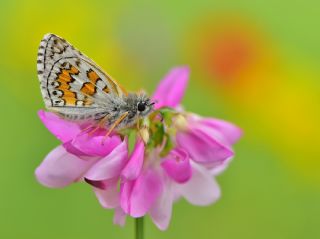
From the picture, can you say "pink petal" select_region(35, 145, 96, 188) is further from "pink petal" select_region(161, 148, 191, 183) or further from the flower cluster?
"pink petal" select_region(161, 148, 191, 183)

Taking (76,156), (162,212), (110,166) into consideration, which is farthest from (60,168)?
(162,212)

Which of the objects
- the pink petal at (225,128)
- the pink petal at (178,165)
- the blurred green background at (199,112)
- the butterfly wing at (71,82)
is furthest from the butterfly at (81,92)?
the blurred green background at (199,112)

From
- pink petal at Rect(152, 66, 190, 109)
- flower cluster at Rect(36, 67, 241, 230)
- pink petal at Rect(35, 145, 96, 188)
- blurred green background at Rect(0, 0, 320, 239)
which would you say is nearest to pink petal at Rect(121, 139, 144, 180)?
flower cluster at Rect(36, 67, 241, 230)

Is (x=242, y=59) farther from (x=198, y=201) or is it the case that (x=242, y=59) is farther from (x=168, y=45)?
(x=198, y=201)

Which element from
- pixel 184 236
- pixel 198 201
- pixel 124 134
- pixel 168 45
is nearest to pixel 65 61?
pixel 124 134

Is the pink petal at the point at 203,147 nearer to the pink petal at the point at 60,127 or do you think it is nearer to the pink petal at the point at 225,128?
the pink petal at the point at 225,128
